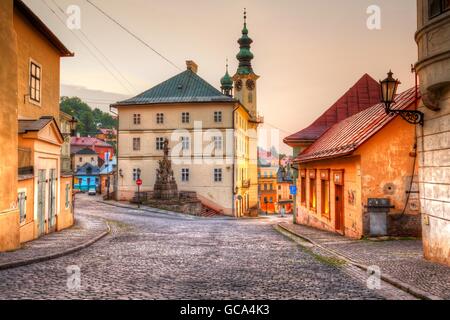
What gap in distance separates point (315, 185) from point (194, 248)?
1052 cm

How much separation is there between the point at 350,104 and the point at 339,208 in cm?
1091

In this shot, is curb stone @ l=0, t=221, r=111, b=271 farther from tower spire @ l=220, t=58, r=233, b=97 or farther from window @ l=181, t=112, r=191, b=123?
tower spire @ l=220, t=58, r=233, b=97

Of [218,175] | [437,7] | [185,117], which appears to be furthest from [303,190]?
[185,117]

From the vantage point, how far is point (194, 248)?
13.0 m

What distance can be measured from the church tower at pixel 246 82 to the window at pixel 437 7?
53.2 metres

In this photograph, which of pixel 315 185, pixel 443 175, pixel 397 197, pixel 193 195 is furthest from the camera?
pixel 193 195

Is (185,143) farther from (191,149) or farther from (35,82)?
(35,82)

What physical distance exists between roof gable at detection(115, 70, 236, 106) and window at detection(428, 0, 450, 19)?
106ft

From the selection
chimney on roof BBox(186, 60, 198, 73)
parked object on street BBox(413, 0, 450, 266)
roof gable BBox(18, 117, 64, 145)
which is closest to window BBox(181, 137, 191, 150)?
chimney on roof BBox(186, 60, 198, 73)

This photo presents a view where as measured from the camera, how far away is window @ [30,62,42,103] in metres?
16.0

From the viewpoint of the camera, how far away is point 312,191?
23.0 meters

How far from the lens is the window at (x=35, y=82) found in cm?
1603
